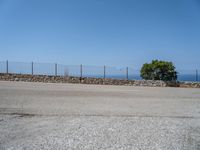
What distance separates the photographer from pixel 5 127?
7082 mm

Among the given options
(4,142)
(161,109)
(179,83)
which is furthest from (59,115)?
(179,83)

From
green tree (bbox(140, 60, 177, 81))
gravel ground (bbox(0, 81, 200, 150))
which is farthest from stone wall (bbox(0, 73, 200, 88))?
gravel ground (bbox(0, 81, 200, 150))

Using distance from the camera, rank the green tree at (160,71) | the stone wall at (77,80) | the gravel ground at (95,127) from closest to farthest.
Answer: the gravel ground at (95,127), the stone wall at (77,80), the green tree at (160,71)

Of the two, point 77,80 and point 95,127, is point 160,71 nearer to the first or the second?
point 77,80

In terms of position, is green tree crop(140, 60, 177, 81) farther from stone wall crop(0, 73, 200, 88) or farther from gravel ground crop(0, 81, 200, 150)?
gravel ground crop(0, 81, 200, 150)

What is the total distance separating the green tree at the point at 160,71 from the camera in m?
31.3

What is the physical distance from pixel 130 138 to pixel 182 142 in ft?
4.20

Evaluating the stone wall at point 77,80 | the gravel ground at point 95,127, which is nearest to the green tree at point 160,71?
the stone wall at point 77,80

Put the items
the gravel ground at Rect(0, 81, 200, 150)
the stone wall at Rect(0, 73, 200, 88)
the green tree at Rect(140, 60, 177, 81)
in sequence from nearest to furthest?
the gravel ground at Rect(0, 81, 200, 150) → the stone wall at Rect(0, 73, 200, 88) → the green tree at Rect(140, 60, 177, 81)

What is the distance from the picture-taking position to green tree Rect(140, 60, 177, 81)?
31264 mm

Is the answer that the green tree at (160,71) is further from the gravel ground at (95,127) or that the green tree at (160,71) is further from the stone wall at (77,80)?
the gravel ground at (95,127)

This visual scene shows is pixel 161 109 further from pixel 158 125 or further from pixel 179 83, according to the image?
pixel 179 83

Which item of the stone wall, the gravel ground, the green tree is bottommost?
the gravel ground

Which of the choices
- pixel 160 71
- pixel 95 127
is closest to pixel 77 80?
pixel 160 71
